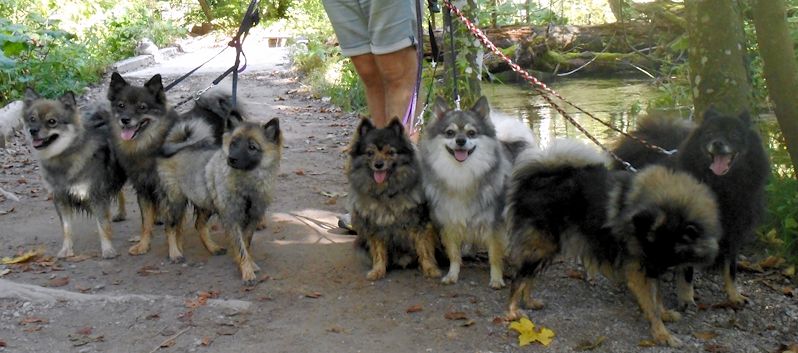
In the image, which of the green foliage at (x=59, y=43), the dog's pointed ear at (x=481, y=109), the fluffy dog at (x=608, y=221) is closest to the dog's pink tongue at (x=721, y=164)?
the fluffy dog at (x=608, y=221)

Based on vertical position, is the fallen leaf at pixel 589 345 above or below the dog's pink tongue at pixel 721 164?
below

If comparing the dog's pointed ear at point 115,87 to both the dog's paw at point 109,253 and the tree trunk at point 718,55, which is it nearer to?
the dog's paw at point 109,253

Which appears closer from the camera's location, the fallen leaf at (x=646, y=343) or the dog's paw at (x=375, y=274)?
the fallen leaf at (x=646, y=343)

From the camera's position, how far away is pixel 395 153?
4809 mm

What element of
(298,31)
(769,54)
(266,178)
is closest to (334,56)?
(298,31)

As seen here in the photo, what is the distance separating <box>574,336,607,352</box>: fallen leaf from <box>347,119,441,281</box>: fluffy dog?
1242mm

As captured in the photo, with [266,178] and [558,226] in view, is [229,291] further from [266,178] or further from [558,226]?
[558,226]

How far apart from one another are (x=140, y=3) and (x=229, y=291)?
21.4 m

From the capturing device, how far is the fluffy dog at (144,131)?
530cm

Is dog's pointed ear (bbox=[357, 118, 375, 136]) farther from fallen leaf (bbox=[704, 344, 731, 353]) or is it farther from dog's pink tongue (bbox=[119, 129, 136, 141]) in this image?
fallen leaf (bbox=[704, 344, 731, 353])

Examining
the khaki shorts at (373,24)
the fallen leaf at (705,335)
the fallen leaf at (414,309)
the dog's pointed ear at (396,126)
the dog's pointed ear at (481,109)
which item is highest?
the khaki shorts at (373,24)

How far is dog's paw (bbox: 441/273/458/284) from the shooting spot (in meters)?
4.81

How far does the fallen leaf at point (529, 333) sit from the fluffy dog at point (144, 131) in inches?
104

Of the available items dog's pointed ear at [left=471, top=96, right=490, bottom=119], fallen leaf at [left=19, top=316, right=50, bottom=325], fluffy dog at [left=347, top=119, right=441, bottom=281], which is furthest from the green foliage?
dog's pointed ear at [left=471, top=96, right=490, bottom=119]
